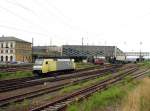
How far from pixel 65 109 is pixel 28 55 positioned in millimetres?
112431

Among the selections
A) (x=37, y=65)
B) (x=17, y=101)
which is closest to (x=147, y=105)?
(x=17, y=101)

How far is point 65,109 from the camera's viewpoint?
16.5 m

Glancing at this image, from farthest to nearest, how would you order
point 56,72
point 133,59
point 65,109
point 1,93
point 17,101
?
point 133,59, point 56,72, point 1,93, point 17,101, point 65,109

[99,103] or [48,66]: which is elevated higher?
[48,66]

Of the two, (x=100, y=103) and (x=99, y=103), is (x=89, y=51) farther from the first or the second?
(x=99, y=103)

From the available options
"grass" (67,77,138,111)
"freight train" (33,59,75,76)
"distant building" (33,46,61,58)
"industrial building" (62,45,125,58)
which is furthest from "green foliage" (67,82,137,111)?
"industrial building" (62,45,125,58)

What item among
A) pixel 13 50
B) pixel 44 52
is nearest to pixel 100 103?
pixel 13 50

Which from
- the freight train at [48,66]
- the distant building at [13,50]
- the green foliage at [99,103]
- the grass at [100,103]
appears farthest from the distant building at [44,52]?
the grass at [100,103]

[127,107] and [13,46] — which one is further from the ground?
[13,46]

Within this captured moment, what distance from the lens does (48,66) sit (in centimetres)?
4488

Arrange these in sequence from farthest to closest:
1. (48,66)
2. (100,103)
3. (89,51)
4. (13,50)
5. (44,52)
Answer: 1. (89,51)
2. (44,52)
3. (13,50)
4. (48,66)
5. (100,103)

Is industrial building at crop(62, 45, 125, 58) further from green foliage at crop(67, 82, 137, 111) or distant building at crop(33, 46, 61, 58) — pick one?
green foliage at crop(67, 82, 137, 111)

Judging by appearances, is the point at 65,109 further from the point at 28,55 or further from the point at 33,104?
the point at 28,55

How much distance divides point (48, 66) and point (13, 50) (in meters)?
77.0
